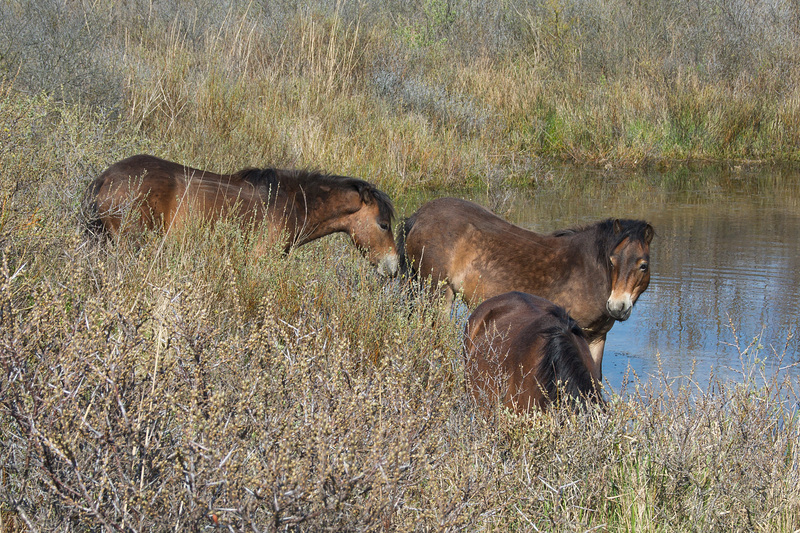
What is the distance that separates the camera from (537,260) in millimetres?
6805

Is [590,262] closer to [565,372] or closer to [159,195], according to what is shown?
[565,372]

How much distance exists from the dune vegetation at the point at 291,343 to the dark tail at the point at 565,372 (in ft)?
0.44

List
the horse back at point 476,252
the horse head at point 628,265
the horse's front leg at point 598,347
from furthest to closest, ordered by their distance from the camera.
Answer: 1. the horse back at point 476,252
2. the horse's front leg at point 598,347
3. the horse head at point 628,265

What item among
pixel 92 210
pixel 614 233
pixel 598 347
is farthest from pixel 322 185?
pixel 598 347

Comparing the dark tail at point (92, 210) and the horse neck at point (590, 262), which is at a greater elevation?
the dark tail at point (92, 210)

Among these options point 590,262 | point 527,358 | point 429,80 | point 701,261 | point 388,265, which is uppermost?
point 527,358

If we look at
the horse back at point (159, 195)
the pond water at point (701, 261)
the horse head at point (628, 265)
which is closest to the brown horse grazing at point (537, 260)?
the horse head at point (628, 265)

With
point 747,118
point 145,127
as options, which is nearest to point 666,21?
point 747,118

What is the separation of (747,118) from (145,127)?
12961 millimetres

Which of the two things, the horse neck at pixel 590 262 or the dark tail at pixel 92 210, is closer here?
the dark tail at pixel 92 210

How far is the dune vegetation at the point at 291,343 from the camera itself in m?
2.43

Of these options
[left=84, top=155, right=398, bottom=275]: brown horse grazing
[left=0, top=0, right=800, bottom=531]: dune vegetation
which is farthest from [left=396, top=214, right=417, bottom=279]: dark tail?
[left=0, top=0, right=800, bottom=531]: dune vegetation

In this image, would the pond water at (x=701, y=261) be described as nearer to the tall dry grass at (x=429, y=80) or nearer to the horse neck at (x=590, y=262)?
the horse neck at (x=590, y=262)

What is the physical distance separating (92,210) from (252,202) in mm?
1351
